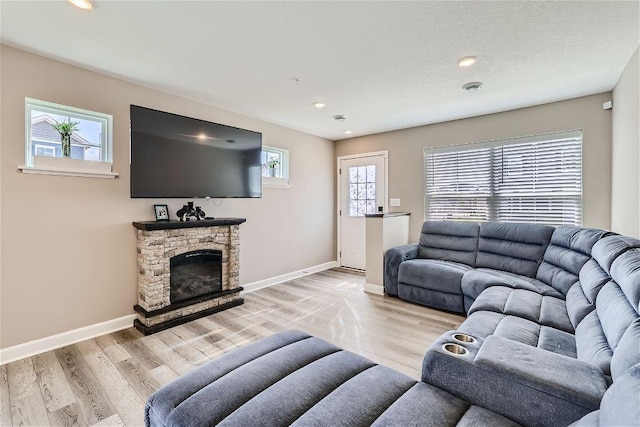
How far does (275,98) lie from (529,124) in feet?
10.5

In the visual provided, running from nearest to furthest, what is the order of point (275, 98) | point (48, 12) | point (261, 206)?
point (48, 12), point (275, 98), point (261, 206)

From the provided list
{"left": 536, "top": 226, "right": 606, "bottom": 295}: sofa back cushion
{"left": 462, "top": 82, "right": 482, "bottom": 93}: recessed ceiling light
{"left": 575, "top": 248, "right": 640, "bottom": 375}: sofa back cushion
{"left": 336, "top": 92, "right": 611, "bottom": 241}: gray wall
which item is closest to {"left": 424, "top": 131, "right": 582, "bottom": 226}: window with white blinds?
{"left": 336, "top": 92, "right": 611, "bottom": 241}: gray wall

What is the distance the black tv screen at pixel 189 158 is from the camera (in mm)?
2879

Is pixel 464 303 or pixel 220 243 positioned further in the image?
pixel 220 243

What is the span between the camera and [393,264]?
12.7ft

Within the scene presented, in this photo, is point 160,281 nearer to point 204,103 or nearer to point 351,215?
point 204,103

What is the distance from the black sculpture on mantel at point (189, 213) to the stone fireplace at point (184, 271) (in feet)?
0.53

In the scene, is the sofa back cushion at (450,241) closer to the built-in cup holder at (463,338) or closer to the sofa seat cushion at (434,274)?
the sofa seat cushion at (434,274)

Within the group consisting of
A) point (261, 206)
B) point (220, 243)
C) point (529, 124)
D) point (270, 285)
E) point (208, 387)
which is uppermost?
point (529, 124)

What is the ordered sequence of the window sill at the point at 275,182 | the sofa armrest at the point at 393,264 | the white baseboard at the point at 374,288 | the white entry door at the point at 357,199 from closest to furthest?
the sofa armrest at the point at 393,264 < the white baseboard at the point at 374,288 < the window sill at the point at 275,182 < the white entry door at the point at 357,199

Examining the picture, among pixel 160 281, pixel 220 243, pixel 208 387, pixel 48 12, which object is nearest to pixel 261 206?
pixel 220 243

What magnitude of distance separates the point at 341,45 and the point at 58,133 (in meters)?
2.61

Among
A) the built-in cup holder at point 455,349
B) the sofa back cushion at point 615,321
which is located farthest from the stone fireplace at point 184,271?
the sofa back cushion at point 615,321

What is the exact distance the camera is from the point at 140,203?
3.09 meters
